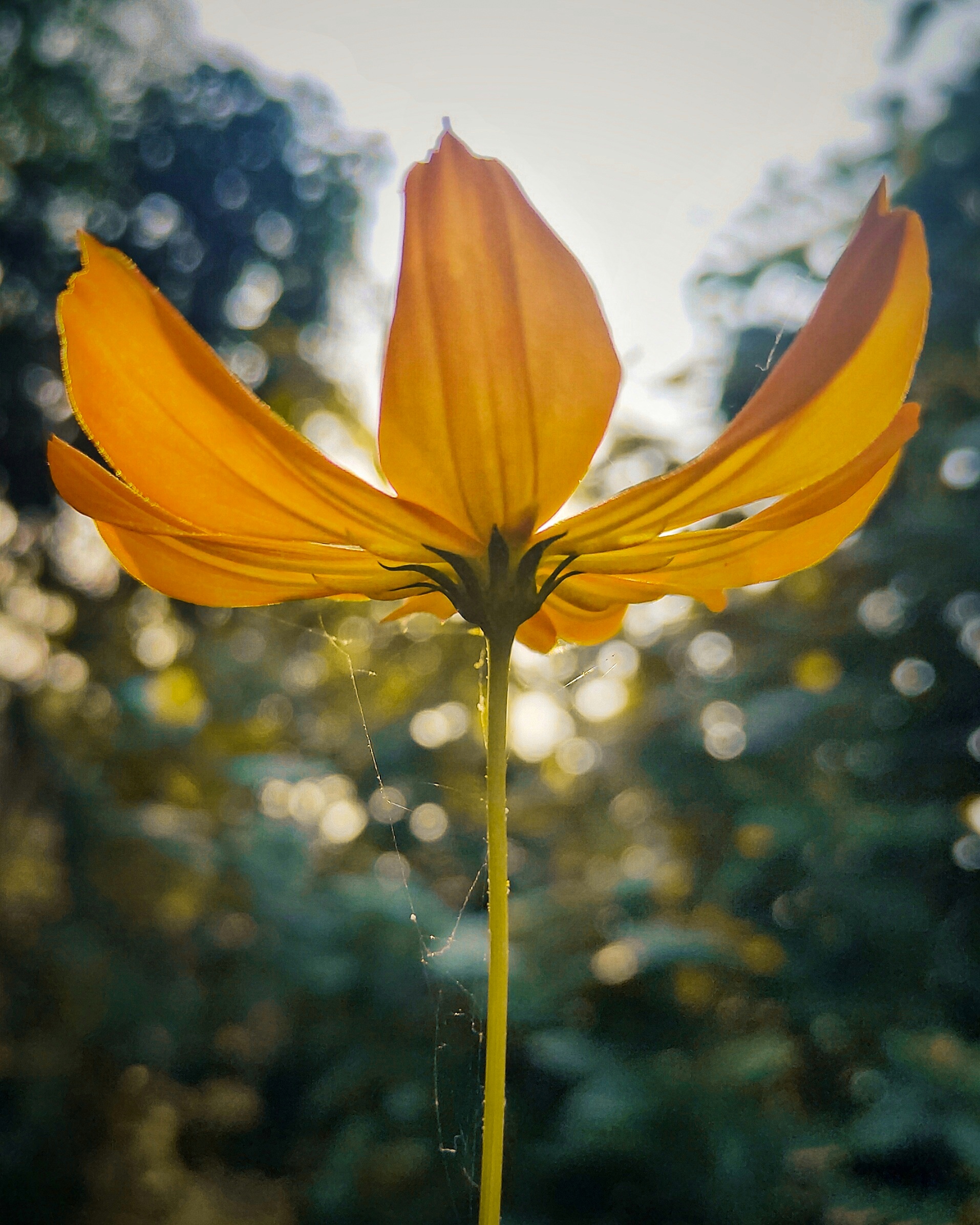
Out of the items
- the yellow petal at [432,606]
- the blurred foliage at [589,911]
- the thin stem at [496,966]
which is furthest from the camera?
the blurred foliage at [589,911]

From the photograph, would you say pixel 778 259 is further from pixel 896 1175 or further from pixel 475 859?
pixel 896 1175

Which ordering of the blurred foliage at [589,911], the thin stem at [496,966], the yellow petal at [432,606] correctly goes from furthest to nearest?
the blurred foliage at [589,911] → the yellow petal at [432,606] → the thin stem at [496,966]

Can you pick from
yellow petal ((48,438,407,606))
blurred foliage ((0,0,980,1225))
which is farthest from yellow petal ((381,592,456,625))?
blurred foliage ((0,0,980,1225))

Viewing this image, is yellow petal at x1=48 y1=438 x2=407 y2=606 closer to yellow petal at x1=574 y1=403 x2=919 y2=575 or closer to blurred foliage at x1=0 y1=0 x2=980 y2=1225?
yellow petal at x1=574 y1=403 x2=919 y2=575

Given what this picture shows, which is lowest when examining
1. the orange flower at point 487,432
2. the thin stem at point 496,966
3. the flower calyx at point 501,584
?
the thin stem at point 496,966

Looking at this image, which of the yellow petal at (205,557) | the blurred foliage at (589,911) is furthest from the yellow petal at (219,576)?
the blurred foliage at (589,911)

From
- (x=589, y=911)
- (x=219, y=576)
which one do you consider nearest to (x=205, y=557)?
(x=219, y=576)

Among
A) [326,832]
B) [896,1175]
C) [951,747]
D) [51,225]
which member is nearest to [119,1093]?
[326,832]

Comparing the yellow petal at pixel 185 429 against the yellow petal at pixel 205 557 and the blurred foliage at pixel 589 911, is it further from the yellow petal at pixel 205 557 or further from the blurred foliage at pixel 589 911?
the blurred foliage at pixel 589 911
